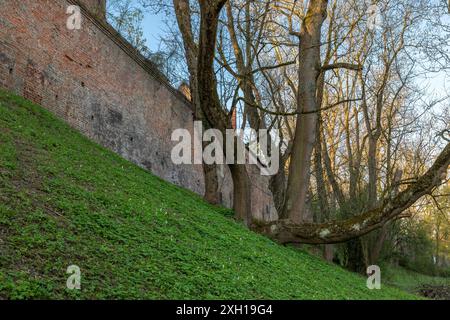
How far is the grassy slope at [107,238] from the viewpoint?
157 inches

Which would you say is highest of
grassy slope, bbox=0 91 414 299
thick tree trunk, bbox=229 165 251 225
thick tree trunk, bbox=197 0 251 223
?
thick tree trunk, bbox=197 0 251 223

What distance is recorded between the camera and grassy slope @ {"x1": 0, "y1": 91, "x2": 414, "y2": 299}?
Result: 3992 millimetres

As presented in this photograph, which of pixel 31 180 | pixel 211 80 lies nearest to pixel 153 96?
pixel 211 80

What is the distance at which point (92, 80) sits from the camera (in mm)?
11688

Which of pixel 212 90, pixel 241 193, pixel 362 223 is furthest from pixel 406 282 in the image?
pixel 212 90

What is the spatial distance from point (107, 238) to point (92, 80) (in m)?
7.48

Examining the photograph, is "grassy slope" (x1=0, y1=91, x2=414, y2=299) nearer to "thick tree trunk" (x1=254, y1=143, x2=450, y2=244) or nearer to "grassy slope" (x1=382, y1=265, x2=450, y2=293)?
"thick tree trunk" (x1=254, y1=143, x2=450, y2=244)

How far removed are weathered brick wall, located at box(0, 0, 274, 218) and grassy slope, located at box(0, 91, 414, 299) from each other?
1.07m

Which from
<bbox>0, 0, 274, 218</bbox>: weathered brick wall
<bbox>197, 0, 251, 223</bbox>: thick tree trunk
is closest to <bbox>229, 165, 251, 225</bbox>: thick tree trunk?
<bbox>197, 0, 251, 223</bbox>: thick tree trunk

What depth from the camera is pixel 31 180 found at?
→ 579 centimetres

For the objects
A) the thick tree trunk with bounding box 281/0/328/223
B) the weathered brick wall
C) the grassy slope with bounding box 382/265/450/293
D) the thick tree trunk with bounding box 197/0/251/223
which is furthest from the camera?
the grassy slope with bounding box 382/265/450/293

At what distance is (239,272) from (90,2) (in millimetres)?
10219

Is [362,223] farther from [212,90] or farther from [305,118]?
[212,90]
